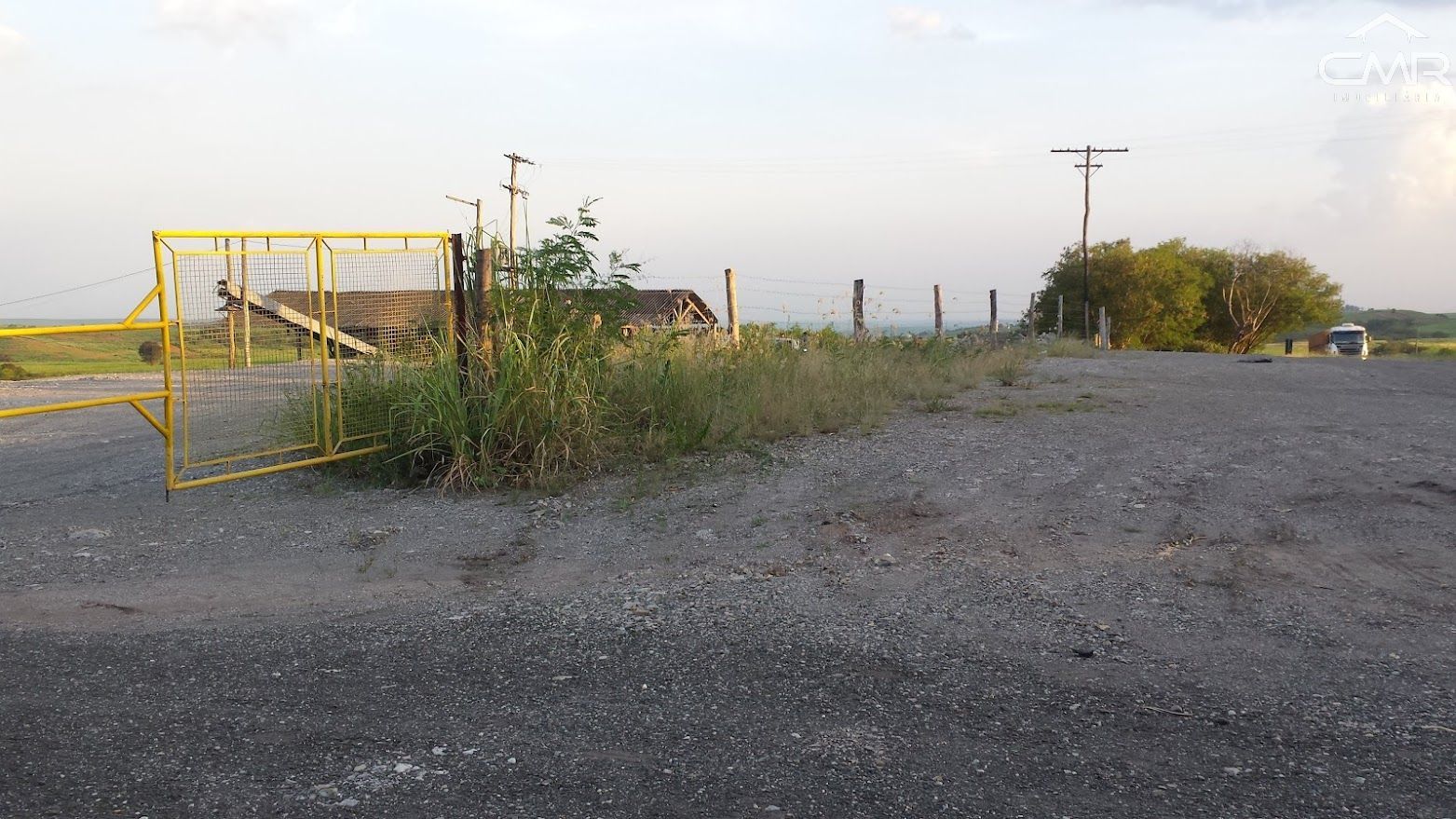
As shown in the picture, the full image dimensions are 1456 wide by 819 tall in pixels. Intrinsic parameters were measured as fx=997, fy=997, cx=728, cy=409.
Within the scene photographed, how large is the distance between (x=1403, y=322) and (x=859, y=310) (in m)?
82.4

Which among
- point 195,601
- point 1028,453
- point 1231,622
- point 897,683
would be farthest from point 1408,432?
point 195,601

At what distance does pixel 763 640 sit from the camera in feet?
15.0

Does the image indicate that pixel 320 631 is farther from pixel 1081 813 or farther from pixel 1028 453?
pixel 1028 453

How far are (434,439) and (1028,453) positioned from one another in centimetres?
505

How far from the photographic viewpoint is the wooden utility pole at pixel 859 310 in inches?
656

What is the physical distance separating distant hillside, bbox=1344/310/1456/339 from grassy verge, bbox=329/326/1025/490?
70.5 metres

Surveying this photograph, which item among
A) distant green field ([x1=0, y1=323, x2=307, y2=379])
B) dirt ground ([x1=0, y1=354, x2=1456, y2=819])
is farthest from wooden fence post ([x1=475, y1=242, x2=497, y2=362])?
distant green field ([x1=0, y1=323, x2=307, y2=379])

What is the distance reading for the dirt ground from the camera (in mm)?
3205

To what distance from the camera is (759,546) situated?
6242 mm

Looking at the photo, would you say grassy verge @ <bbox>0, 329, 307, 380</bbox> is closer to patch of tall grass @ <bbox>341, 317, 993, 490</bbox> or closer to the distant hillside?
patch of tall grass @ <bbox>341, 317, 993, 490</bbox>

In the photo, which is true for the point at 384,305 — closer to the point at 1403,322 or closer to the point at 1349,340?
the point at 1349,340

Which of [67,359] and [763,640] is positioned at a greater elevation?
[67,359]

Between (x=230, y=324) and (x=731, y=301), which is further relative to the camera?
(x=731, y=301)

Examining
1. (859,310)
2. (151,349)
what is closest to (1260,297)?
(859,310)
